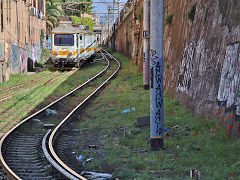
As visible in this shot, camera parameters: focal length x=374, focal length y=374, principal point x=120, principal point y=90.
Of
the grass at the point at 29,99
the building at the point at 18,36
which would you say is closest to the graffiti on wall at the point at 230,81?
the grass at the point at 29,99

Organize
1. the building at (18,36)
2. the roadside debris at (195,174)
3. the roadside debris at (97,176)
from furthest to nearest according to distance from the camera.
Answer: the building at (18,36), the roadside debris at (97,176), the roadside debris at (195,174)

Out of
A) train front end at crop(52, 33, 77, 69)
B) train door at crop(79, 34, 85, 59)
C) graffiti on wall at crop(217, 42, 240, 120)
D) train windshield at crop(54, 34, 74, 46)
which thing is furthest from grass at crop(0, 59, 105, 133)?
graffiti on wall at crop(217, 42, 240, 120)

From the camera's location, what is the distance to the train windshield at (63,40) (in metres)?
28.0

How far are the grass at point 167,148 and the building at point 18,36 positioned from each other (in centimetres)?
1261

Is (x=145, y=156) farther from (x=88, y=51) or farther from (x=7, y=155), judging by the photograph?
(x=88, y=51)

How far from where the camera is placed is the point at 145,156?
8305 mm

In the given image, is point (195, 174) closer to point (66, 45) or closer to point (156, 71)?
point (156, 71)

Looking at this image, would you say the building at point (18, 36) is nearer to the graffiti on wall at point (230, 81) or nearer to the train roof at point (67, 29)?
the train roof at point (67, 29)

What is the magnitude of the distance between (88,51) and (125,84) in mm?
13041

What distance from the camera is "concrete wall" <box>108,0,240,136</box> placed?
8617 millimetres

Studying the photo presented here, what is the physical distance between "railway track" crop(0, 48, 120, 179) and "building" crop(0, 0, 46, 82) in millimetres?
10675

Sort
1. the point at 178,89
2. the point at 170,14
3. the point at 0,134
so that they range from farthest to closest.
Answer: the point at 170,14
the point at 178,89
the point at 0,134

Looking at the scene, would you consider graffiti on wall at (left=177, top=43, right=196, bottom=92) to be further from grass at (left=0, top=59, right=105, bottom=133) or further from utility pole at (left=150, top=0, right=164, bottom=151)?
grass at (left=0, top=59, right=105, bottom=133)

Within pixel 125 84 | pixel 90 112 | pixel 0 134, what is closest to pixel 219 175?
pixel 0 134
